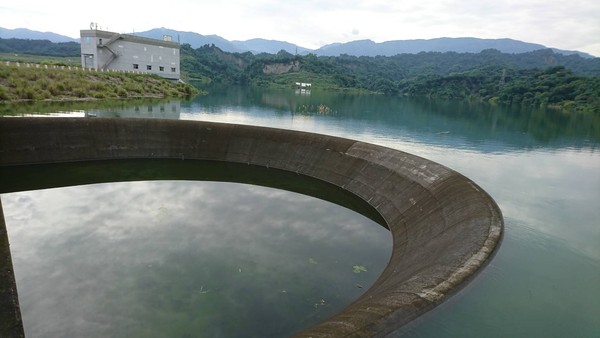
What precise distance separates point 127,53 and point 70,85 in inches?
655

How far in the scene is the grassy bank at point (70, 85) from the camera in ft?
98.2

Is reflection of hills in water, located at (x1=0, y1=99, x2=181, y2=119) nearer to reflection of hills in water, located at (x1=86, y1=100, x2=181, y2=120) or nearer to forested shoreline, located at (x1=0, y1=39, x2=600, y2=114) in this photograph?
reflection of hills in water, located at (x1=86, y1=100, x2=181, y2=120)

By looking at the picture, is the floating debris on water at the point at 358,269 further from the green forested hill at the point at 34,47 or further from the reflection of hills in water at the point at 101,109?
the green forested hill at the point at 34,47

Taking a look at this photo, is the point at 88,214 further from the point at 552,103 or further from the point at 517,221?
the point at 552,103

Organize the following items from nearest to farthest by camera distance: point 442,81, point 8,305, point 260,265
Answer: point 8,305 → point 260,265 → point 442,81

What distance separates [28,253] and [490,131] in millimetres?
35945

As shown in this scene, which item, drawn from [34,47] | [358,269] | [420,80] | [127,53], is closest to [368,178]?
[358,269]

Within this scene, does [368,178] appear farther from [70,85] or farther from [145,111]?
[70,85]

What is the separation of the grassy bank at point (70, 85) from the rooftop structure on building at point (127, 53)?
415 cm

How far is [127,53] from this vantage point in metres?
49.5

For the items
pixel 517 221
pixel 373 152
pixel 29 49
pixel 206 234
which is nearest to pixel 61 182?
pixel 206 234

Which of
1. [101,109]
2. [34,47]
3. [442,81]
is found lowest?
[101,109]

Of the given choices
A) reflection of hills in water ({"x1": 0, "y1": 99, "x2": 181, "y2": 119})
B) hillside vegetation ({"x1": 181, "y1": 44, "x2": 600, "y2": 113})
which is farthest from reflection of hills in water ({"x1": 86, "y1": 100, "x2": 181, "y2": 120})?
hillside vegetation ({"x1": 181, "y1": 44, "x2": 600, "y2": 113})

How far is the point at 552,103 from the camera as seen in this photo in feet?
246
